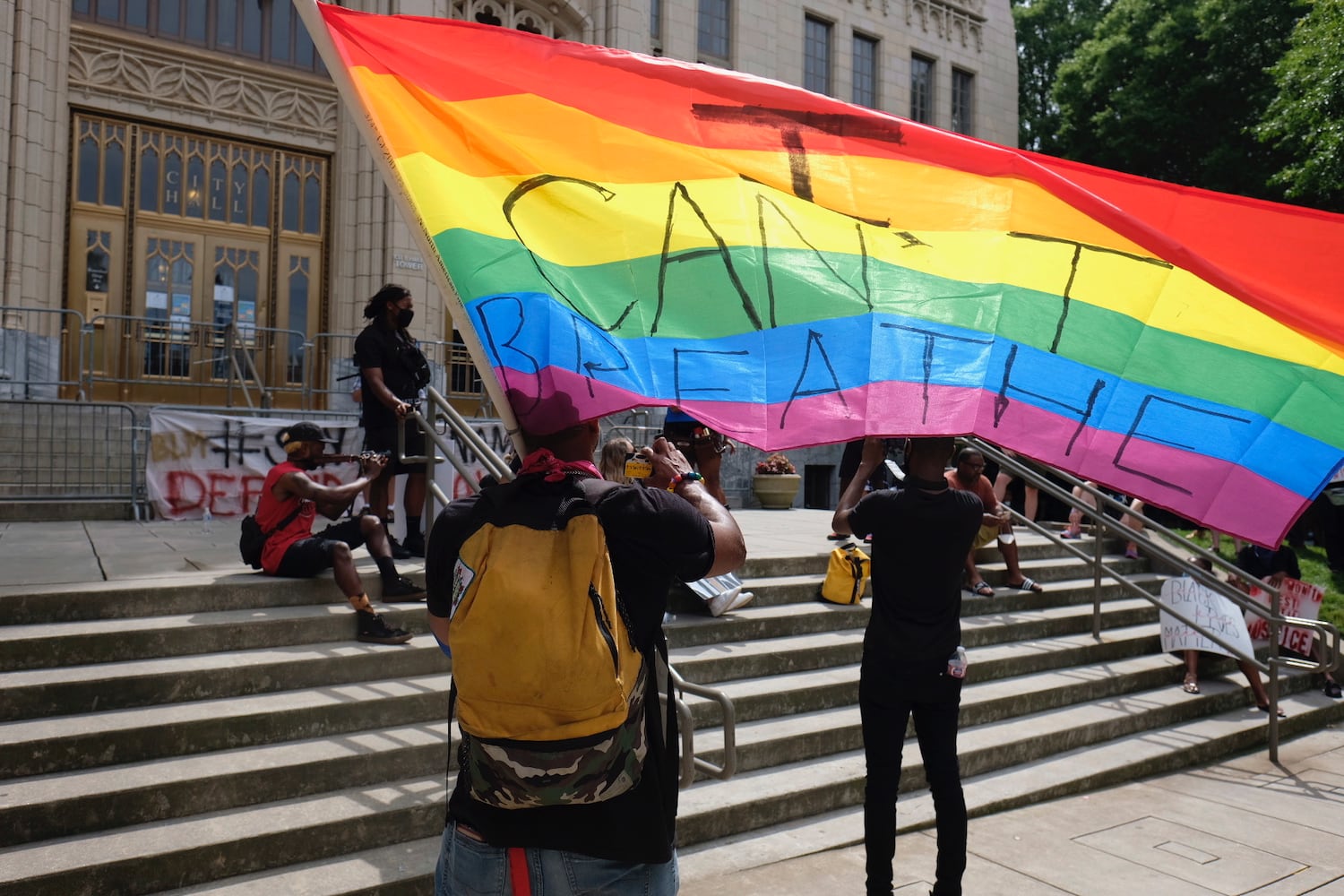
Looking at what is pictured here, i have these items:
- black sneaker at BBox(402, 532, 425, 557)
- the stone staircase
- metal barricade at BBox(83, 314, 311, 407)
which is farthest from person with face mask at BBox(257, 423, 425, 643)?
metal barricade at BBox(83, 314, 311, 407)

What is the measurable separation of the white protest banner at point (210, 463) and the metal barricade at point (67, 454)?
10.7 inches

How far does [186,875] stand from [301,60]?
14.7 metres

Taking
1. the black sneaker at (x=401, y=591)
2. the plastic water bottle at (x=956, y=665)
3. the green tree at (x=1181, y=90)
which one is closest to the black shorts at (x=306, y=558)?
the black sneaker at (x=401, y=591)

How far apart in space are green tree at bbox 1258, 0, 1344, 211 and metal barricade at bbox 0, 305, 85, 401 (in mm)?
19579

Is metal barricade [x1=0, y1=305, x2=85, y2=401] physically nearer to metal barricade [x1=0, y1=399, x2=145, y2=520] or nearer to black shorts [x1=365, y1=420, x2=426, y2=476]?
metal barricade [x1=0, y1=399, x2=145, y2=520]

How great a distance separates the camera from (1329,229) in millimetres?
3480

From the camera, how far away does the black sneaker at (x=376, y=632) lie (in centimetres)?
604

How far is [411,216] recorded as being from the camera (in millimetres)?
2932

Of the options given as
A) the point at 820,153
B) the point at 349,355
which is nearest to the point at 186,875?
the point at 820,153

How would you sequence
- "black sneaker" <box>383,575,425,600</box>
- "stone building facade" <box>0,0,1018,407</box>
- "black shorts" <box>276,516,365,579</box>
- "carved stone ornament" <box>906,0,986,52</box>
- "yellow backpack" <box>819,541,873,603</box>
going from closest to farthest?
"black shorts" <box>276,516,365,579</box> → "black sneaker" <box>383,575,425,600</box> → "yellow backpack" <box>819,541,873,603</box> → "stone building facade" <box>0,0,1018,407</box> → "carved stone ornament" <box>906,0,986,52</box>

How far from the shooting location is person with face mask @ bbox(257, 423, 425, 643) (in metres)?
6.11

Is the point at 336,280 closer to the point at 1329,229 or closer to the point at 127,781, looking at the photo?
the point at 127,781

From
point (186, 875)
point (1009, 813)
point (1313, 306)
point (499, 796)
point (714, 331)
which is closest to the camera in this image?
point (499, 796)

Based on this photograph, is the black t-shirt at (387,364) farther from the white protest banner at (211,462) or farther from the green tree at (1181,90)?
the green tree at (1181,90)
